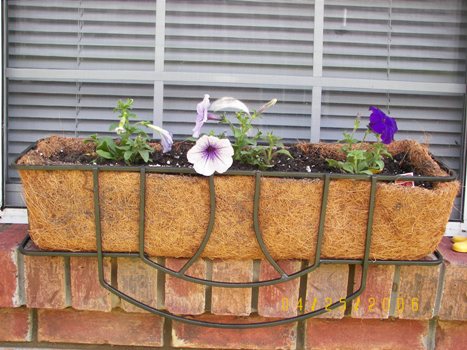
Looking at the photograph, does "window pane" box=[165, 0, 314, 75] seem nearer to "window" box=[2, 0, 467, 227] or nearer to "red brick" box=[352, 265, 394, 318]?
"window" box=[2, 0, 467, 227]

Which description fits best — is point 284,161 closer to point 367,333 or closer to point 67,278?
point 367,333

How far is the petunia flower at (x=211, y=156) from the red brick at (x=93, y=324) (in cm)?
44

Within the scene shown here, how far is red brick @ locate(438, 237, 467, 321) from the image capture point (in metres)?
1.50

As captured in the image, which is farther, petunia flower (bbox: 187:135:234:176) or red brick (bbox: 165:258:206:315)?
red brick (bbox: 165:258:206:315)

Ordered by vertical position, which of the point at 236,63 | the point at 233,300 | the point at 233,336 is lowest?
the point at 233,336

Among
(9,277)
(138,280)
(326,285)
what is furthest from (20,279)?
(326,285)

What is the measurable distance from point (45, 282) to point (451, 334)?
95 centimetres

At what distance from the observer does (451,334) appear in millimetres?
1582

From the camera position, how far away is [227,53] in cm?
179

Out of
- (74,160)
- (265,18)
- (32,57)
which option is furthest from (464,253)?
(32,57)

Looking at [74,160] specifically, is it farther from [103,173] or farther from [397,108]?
[397,108]

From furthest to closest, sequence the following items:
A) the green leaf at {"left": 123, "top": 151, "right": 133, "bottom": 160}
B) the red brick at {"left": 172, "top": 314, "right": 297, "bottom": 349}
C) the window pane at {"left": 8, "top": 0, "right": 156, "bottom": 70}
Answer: the window pane at {"left": 8, "top": 0, "right": 156, "bottom": 70} < the red brick at {"left": 172, "top": 314, "right": 297, "bottom": 349} < the green leaf at {"left": 123, "top": 151, "right": 133, "bottom": 160}

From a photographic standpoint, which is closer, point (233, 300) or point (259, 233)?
point (259, 233)

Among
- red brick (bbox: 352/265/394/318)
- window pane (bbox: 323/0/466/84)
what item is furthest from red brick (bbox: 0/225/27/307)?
window pane (bbox: 323/0/466/84)
